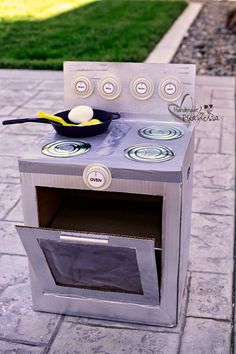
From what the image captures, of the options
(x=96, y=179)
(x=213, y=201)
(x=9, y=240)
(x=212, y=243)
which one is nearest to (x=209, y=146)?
(x=213, y=201)

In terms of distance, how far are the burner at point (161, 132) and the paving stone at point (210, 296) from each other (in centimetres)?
76

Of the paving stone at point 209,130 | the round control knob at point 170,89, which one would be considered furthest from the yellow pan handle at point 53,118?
the paving stone at point 209,130

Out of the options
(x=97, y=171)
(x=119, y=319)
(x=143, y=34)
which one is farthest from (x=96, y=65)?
(x=143, y=34)

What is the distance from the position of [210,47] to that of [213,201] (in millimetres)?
5133

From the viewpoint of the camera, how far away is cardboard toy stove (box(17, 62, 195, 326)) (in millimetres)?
1975

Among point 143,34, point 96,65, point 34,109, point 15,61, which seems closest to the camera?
point 96,65

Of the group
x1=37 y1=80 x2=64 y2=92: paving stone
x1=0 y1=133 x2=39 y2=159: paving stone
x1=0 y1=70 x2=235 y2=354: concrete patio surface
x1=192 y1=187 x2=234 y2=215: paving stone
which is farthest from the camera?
x1=37 y1=80 x2=64 y2=92: paving stone

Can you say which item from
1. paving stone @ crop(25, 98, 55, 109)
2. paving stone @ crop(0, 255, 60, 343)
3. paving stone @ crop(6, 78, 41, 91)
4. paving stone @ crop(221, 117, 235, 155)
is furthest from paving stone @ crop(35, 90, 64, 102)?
paving stone @ crop(0, 255, 60, 343)

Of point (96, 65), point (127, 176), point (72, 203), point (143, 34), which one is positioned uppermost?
point (96, 65)

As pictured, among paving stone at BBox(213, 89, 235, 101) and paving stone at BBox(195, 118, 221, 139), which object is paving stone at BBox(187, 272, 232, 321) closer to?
paving stone at BBox(195, 118, 221, 139)

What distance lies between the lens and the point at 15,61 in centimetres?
679

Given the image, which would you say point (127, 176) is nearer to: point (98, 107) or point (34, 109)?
point (98, 107)

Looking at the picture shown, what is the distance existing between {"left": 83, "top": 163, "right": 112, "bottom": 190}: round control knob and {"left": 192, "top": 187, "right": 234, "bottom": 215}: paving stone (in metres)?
1.39

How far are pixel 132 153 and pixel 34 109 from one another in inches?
126
